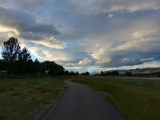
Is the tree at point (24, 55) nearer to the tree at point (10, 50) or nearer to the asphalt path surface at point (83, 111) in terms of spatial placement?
the tree at point (10, 50)

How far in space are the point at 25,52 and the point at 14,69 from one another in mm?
36352

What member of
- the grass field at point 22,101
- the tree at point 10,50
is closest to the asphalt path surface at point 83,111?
the grass field at point 22,101

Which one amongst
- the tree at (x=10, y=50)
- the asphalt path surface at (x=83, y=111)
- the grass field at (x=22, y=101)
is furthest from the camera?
the tree at (x=10, y=50)

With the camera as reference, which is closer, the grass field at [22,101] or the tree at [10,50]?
the grass field at [22,101]

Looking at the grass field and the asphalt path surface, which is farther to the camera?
the grass field

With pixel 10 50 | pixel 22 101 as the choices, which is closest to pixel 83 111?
pixel 22 101

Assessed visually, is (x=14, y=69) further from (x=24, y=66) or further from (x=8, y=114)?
(x=8, y=114)

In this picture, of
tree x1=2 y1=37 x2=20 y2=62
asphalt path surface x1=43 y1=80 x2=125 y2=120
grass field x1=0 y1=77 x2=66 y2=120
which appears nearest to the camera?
asphalt path surface x1=43 y1=80 x2=125 y2=120

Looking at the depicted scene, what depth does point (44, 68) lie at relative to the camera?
190 m

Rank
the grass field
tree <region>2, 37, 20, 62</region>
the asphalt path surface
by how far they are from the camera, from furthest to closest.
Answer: tree <region>2, 37, 20, 62</region>
the grass field
the asphalt path surface

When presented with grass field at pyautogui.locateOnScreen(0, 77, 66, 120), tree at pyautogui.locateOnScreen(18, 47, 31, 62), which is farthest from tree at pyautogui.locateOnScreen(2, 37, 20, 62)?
grass field at pyautogui.locateOnScreen(0, 77, 66, 120)

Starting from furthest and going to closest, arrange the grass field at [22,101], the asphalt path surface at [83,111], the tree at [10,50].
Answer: the tree at [10,50] → the grass field at [22,101] → the asphalt path surface at [83,111]

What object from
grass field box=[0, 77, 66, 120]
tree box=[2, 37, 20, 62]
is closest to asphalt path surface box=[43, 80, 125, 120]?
grass field box=[0, 77, 66, 120]

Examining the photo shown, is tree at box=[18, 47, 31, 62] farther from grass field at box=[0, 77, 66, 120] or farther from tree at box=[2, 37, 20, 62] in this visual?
grass field at box=[0, 77, 66, 120]
